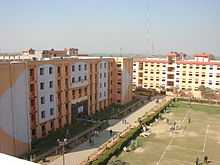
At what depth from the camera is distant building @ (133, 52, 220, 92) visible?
84312 millimetres

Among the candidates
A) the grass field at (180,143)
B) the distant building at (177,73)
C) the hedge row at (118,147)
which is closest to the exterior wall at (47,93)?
the hedge row at (118,147)

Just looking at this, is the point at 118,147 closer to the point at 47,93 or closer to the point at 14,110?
the point at 47,93

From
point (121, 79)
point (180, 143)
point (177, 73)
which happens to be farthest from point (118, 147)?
point (177, 73)

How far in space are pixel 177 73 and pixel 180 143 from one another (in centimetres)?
5126

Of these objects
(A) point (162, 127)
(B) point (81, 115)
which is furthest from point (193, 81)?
(B) point (81, 115)

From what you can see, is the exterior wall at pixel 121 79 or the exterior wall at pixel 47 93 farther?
the exterior wall at pixel 121 79

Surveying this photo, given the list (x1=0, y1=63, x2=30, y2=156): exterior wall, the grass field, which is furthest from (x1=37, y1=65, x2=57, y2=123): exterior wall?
the grass field

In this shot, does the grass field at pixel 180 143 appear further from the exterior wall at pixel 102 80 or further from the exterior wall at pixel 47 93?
the exterior wall at pixel 102 80

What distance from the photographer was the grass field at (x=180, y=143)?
1373 inches

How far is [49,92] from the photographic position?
142 feet

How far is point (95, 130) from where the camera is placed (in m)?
47.1

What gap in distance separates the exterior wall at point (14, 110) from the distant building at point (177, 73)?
62510 millimetres

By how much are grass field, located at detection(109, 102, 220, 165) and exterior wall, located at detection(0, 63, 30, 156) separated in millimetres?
13170

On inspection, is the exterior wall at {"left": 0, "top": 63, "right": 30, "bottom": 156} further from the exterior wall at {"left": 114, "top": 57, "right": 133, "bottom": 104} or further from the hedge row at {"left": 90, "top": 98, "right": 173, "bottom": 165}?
the exterior wall at {"left": 114, "top": 57, "right": 133, "bottom": 104}
